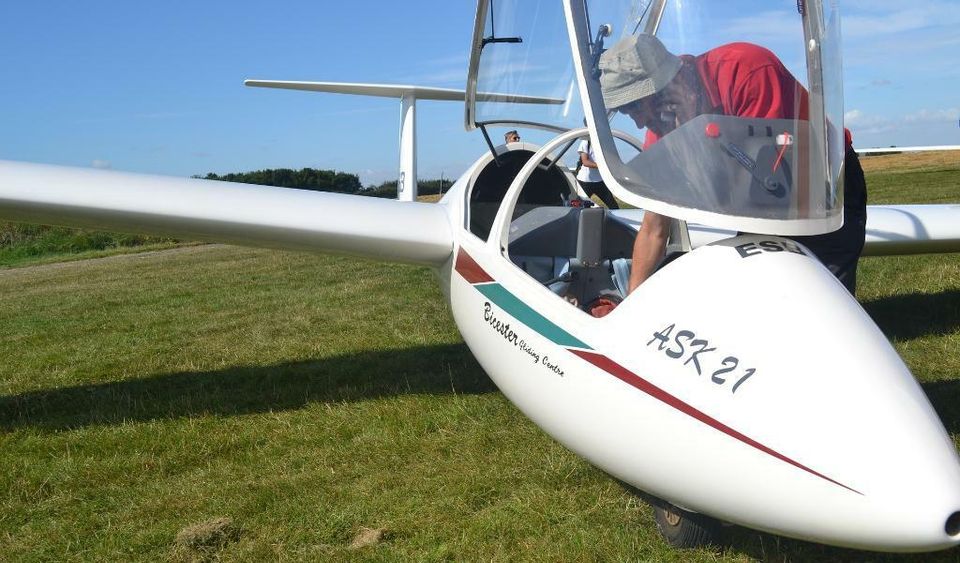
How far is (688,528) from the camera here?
3.56 meters

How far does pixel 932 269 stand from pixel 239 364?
318 inches

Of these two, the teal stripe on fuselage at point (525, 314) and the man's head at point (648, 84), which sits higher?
the man's head at point (648, 84)

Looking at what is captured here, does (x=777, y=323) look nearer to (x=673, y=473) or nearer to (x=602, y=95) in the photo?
(x=673, y=473)

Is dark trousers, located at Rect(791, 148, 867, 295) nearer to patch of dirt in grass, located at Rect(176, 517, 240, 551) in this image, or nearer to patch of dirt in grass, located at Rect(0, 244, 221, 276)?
patch of dirt in grass, located at Rect(176, 517, 240, 551)

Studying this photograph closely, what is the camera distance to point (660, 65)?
3.47 meters

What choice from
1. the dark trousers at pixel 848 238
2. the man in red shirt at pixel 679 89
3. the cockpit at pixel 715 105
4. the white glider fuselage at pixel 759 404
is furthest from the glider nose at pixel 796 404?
the dark trousers at pixel 848 238

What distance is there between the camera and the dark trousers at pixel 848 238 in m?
4.43

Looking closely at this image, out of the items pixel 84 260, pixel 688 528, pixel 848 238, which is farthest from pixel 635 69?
pixel 84 260

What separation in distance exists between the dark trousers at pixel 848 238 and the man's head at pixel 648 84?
1346 mm

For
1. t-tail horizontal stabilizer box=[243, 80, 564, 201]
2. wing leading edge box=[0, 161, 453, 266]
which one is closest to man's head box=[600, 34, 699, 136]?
wing leading edge box=[0, 161, 453, 266]

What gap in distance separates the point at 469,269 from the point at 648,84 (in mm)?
1867

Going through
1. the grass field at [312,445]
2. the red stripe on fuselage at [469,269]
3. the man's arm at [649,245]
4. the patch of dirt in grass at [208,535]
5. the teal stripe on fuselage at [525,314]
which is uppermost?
the man's arm at [649,245]


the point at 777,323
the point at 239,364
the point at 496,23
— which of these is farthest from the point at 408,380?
the point at 777,323

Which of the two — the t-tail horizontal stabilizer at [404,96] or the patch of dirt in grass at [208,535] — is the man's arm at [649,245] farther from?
the t-tail horizontal stabilizer at [404,96]
